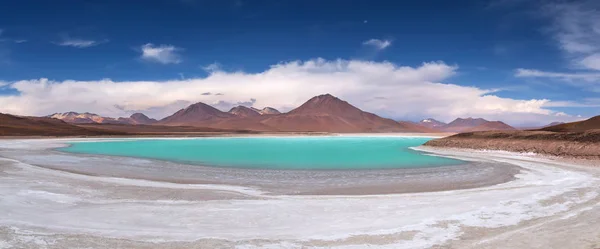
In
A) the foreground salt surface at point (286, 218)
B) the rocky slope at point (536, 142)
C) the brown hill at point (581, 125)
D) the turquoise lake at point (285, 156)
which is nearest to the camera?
the foreground salt surface at point (286, 218)

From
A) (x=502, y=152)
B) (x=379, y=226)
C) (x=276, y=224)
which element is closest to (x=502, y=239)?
(x=379, y=226)

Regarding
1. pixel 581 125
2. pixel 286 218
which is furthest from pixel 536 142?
pixel 286 218

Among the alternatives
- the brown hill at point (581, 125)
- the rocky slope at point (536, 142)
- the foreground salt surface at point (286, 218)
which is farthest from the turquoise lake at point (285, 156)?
the brown hill at point (581, 125)

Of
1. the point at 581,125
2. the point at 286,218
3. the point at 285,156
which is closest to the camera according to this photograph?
the point at 286,218

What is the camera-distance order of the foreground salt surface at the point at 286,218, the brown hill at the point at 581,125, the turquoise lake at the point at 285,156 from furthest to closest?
the brown hill at the point at 581,125 < the turquoise lake at the point at 285,156 < the foreground salt surface at the point at 286,218

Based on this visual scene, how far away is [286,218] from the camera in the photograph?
10062 millimetres

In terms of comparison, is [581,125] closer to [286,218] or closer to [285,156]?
[285,156]

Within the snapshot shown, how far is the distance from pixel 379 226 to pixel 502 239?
8.11ft

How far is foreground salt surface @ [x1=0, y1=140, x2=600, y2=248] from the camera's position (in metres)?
7.97

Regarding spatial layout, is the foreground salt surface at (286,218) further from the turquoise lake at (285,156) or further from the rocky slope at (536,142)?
the rocky slope at (536,142)

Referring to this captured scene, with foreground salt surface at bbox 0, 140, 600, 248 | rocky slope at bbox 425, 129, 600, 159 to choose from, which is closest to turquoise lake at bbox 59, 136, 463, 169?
rocky slope at bbox 425, 129, 600, 159

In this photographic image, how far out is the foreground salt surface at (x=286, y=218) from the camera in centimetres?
797

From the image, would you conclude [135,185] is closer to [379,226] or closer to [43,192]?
[43,192]

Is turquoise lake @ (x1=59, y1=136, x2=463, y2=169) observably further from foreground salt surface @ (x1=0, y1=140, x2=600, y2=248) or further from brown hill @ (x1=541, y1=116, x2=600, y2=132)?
brown hill @ (x1=541, y1=116, x2=600, y2=132)
